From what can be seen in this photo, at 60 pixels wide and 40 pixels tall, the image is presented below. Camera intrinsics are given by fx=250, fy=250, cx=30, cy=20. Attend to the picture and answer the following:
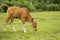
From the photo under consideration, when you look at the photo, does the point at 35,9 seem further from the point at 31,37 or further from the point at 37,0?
the point at 31,37

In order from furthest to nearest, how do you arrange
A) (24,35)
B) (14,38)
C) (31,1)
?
(31,1) < (24,35) < (14,38)

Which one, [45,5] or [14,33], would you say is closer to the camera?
[14,33]

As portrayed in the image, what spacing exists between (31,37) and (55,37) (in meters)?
1.49

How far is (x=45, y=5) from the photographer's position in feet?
118

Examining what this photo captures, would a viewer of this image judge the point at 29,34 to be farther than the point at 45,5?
No

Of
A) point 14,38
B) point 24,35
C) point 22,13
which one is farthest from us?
point 22,13

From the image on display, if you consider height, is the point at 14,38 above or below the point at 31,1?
above

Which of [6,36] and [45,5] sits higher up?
[6,36]

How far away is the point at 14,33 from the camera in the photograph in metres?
15.0

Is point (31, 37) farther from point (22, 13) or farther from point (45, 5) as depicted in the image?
point (45, 5)

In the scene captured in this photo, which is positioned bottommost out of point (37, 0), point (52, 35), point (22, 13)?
point (37, 0)

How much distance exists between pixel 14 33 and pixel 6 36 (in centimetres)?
109

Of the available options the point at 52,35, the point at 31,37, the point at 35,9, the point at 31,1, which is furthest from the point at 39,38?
the point at 31,1

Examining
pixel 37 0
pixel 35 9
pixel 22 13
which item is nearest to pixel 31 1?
pixel 37 0
